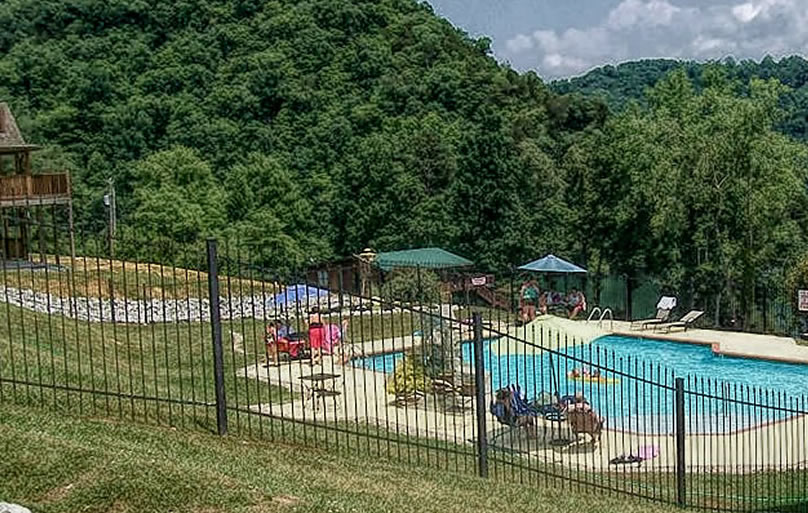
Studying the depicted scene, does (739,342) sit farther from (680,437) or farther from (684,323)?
(680,437)

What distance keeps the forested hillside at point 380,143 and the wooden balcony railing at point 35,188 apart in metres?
3.96

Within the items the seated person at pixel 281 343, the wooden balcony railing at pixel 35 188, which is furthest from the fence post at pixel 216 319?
the wooden balcony railing at pixel 35 188

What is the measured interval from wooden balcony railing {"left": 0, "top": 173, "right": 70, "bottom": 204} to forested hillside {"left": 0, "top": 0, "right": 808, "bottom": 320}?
3.96 m

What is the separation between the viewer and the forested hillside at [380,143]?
3108 centimetres

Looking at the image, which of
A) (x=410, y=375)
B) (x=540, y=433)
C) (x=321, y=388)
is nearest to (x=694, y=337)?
(x=410, y=375)

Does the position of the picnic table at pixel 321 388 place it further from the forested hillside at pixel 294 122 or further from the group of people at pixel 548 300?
the forested hillside at pixel 294 122

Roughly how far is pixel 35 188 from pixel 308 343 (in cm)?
1364

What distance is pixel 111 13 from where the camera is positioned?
5244 cm

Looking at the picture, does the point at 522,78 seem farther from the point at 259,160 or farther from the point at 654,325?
the point at 654,325

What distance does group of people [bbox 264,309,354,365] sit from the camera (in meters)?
11.3

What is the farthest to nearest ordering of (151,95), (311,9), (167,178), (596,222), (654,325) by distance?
(311,9)
(151,95)
(167,178)
(596,222)
(654,325)

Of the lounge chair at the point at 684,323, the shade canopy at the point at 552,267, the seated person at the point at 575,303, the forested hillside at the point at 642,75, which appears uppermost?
the forested hillside at the point at 642,75

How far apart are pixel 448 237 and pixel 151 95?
59.0ft

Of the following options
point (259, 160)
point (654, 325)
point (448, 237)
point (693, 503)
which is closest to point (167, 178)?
point (259, 160)
